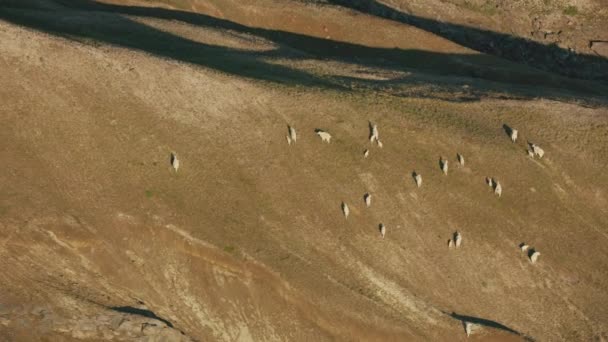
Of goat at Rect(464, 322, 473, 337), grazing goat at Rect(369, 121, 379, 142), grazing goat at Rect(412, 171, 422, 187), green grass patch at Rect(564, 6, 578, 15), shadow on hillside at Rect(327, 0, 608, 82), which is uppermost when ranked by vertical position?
green grass patch at Rect(564, 6, 578, 15)

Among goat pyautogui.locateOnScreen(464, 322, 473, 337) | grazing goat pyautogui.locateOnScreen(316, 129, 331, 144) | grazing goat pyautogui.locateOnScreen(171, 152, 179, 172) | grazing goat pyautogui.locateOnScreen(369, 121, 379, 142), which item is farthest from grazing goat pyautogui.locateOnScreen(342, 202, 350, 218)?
grazing goat pyautogui.locateOnScreen(171, 152, 179, 172)

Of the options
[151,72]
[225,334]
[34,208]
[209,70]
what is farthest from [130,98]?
[225,334]

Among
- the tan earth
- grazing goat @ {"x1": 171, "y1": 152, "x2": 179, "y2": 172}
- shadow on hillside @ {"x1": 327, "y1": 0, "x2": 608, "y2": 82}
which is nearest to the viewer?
the tan earth

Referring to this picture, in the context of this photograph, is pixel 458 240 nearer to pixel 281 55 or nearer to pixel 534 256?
pixel 534 256

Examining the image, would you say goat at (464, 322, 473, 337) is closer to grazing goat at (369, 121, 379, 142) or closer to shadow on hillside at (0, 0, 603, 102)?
grazing goat at (369, 121, 379, 142)

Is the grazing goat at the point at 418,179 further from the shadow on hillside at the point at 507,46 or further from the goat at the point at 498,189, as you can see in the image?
the shadow on hillside at the point at 507,46

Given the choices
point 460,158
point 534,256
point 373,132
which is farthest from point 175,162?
point 534,256
